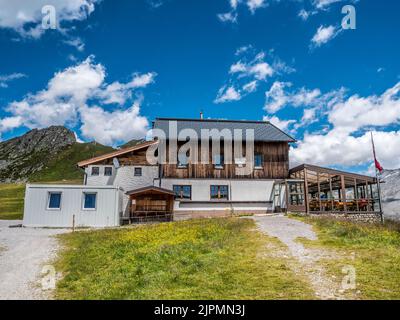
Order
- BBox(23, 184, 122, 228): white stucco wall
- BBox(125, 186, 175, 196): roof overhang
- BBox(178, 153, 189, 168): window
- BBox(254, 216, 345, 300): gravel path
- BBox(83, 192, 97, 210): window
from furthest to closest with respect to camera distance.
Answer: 1. BBox(178, 153, 189, 168): window
2. BBox(125, 186, 175, 196): roof overhang
3. BBox(83, 192, 97, 210): window
4. BBox(23, 184, 122, 228): white stucco wall
5. BBox(254, 216, 345, 300): gravel path

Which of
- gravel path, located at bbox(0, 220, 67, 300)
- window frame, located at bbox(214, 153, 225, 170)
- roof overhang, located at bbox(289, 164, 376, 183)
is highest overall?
window frame, located at bbox(214, 153, 225, 170)

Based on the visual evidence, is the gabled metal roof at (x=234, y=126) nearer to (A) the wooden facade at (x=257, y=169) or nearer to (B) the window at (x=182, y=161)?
(A) the wooden facade at (x=257, y=169)

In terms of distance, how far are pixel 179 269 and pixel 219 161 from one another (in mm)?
21278

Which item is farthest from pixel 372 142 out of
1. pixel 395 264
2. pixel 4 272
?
pixel 4 272

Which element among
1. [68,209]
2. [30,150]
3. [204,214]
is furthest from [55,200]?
[30,150]

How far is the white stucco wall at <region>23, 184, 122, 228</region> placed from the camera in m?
25.9

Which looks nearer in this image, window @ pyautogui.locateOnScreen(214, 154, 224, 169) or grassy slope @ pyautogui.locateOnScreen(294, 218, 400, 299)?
grassy slope @ pyautogui.locateOnScreen(294, 218, 400, 299)

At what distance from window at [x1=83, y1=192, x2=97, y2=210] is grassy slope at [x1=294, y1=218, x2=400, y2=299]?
57.8ft

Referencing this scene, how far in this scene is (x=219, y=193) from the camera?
30828 mm

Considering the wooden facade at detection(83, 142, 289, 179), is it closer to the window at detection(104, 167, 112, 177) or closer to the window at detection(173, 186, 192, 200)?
the window at detection(104, 167, 112, 177)

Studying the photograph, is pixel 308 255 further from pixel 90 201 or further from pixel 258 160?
pixel 258 160

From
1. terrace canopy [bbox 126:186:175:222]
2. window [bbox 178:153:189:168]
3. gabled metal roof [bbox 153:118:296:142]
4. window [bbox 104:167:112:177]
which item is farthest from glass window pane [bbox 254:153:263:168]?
window [bbox 104:167:112:177]

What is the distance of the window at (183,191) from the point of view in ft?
99.5
